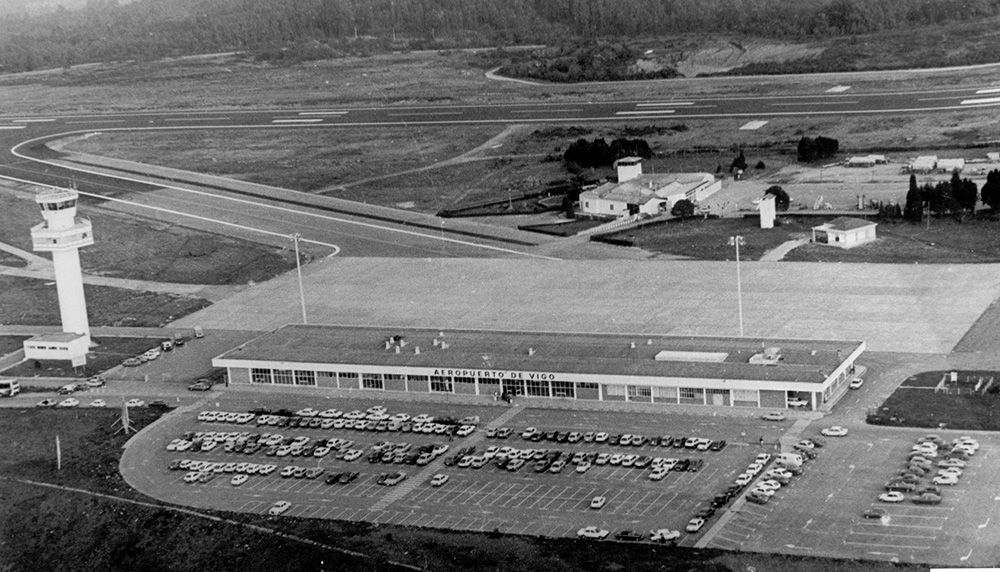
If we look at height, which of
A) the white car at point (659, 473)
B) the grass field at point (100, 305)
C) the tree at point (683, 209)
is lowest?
the white car at point (659, 473)

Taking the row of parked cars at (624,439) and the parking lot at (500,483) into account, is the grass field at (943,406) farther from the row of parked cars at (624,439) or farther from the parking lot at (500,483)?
the row of parked cars at (624,439)

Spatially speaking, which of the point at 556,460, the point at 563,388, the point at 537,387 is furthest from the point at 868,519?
the point at 537,387

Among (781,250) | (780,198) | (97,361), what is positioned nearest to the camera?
(97,361)

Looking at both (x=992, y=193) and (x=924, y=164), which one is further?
(x=924, y=164)

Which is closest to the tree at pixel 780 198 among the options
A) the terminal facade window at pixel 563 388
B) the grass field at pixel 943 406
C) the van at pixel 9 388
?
the grass field at pixel 943 406

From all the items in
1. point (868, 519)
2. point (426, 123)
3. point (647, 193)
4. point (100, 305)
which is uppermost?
point (426, 123)

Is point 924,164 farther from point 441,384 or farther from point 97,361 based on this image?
point 97,361

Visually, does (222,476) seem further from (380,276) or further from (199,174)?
(199,174)
